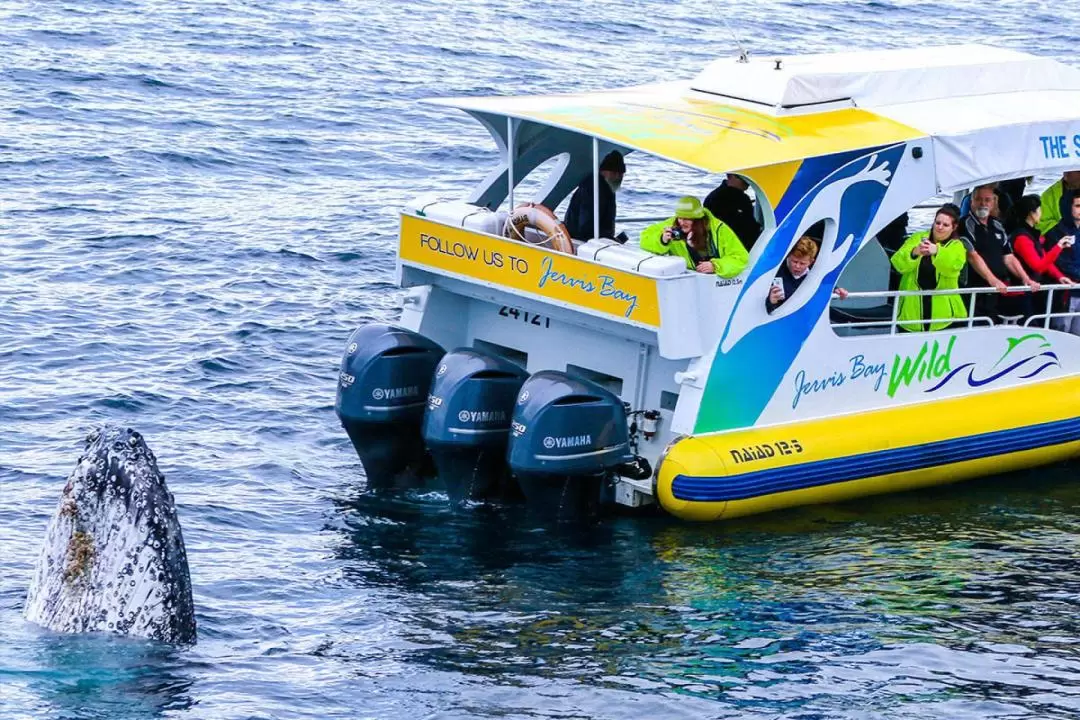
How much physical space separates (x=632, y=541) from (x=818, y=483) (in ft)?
4.54

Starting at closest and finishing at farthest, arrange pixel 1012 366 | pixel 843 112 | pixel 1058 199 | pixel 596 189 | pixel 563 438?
1. pixel 563 438
2. pixel 596 189
3. pixel 843 112
4. pixel 1012 366
5. pixel 1058 199

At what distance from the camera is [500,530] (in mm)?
12297

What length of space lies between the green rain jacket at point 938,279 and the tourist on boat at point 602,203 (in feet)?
6.66

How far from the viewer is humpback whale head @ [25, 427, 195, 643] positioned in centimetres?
963

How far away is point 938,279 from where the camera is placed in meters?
13.5

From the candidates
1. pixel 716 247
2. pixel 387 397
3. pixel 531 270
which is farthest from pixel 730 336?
pixel 387 397

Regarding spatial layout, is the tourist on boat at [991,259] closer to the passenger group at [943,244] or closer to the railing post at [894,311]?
the passenger group at [943,244]

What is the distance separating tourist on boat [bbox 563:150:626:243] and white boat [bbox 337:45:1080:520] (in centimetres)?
38

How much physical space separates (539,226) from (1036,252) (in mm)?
3955

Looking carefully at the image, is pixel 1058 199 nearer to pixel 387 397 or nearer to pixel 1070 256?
pixel 1070 256

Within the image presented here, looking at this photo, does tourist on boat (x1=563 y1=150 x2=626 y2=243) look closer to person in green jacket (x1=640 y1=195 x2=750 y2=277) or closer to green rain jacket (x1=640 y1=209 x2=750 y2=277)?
green rain jacket (x1=640 y1=209 x2=750 y2=277)

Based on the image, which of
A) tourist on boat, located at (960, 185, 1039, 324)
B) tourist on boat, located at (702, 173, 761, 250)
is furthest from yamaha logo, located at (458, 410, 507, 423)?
tourist on boat, located at (960, 185, 1039, 324)

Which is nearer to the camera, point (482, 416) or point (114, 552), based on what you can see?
point (114, 552)

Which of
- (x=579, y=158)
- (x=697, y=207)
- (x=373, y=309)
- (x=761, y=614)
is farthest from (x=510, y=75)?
(x=761, y=614)
